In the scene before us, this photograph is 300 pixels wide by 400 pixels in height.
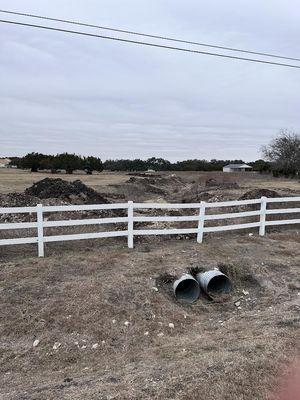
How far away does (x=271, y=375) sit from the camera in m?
5.24

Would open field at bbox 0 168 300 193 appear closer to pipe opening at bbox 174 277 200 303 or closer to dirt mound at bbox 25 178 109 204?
dirt mound at bbox 25 178 109 204

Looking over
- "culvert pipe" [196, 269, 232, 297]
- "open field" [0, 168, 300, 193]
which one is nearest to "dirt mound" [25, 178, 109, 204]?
"culvert pipe" [196, 269, 232, 297]

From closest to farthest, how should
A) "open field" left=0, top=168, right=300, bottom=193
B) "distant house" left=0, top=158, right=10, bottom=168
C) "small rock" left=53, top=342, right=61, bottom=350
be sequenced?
"small rock" left=53, top=342, right=61, bottom=350, "open field" left=0, top=168, right=300, bottom=193, "distant house" left=0, top=158, right=10, bottom=168

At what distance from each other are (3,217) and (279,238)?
28.0ft

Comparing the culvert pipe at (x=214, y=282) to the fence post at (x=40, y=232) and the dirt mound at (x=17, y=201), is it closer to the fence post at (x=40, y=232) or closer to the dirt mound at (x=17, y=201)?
the fence post at (x=40, y=232)

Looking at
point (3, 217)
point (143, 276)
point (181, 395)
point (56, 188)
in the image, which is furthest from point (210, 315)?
point (56, 188)

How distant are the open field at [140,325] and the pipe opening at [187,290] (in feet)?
0.66

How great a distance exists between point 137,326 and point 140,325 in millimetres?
65

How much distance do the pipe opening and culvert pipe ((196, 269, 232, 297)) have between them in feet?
0.74

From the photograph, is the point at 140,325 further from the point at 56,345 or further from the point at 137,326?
the point at 56,345

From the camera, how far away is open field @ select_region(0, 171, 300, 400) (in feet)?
17.2

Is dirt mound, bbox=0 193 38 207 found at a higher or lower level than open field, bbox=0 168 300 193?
higher

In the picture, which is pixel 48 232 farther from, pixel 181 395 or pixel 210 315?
pixel 181 395

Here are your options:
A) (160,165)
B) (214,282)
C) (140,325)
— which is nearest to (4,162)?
(160,165)
